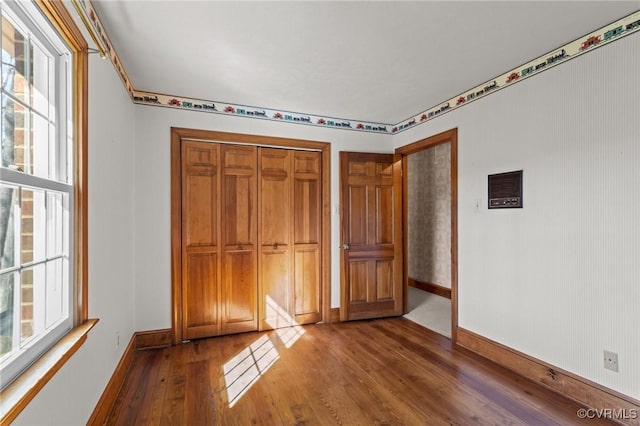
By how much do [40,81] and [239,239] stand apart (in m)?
2.34

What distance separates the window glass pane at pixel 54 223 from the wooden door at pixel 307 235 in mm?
2465

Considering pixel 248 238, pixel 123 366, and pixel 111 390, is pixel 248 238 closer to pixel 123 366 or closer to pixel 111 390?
pixel 123 366

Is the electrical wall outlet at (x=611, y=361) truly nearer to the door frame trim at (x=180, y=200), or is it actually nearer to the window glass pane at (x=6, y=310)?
the door frame trim at (x=180, y=200)

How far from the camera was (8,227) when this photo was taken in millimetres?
1130

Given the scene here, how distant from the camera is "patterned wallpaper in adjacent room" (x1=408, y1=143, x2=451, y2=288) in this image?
211 inches

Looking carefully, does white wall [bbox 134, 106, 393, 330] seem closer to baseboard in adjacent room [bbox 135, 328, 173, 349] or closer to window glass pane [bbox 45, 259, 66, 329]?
baseboard in adjacent room [bbox 135, 328, 173, 349]

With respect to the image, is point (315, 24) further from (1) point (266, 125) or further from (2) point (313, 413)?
(2) point (313, 413)

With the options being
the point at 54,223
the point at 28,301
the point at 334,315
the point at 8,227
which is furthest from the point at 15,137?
the point at 334,315

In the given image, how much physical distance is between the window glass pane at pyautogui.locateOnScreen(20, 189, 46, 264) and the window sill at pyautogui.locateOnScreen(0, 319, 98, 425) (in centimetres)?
40

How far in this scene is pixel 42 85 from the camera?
142 centimetres

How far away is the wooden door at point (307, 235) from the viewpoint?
151 inches

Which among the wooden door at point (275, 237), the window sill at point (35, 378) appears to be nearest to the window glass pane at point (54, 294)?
the window sill at point (35, 378)

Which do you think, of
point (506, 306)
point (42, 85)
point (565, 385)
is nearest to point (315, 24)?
point (42, 85)

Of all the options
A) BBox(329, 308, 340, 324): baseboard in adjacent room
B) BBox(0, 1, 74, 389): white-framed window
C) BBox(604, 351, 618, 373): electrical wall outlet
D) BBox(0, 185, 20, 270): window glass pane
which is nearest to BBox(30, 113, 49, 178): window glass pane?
BBox(0, 1, 74, 389): white-framed window
